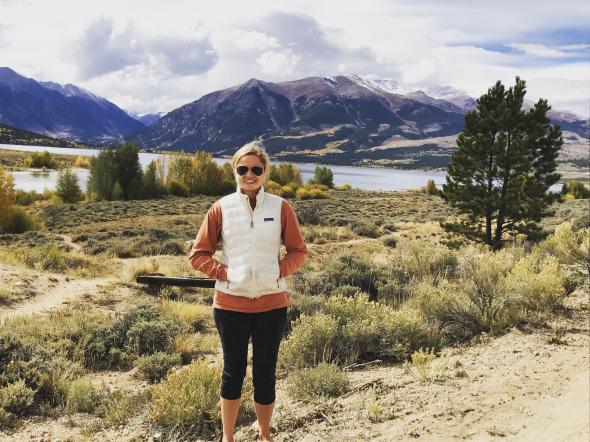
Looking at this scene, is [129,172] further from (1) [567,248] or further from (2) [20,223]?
(1) [567,248]

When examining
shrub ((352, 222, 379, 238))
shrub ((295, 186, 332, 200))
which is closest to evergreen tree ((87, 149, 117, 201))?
shrub ((295, 186, 332, 200))

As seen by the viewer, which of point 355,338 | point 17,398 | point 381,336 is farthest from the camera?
point 381,336

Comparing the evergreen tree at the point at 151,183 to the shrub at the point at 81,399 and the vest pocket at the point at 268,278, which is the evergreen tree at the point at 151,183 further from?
the vest pocket at the point at 268,278

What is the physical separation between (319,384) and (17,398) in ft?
9.90

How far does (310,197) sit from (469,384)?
174 ft

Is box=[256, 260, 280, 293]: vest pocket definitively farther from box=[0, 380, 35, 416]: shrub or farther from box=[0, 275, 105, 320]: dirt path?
box=[0, 275, 105, 320]: dirt path

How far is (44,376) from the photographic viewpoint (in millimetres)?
4949

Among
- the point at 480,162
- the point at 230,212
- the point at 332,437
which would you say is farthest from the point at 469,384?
the point at 480,162

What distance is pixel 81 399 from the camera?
4.73 meters

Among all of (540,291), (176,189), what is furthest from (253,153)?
(176,189)

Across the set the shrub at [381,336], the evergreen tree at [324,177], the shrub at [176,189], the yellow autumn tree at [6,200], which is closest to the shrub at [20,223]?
the yellow autumn tree at [6,200]

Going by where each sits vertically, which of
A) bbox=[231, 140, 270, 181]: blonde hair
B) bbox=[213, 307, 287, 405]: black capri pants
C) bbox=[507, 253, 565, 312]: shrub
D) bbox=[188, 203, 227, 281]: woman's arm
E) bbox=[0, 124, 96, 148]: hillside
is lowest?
bbox=[507, 253, 565, 312]: shrub

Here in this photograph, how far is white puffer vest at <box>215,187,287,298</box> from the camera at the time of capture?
3057 mm

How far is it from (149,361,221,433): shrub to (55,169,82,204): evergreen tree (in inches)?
1909
